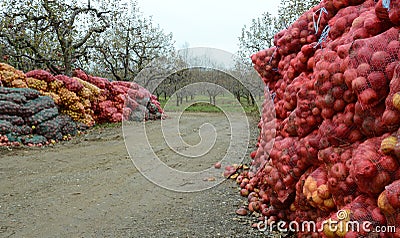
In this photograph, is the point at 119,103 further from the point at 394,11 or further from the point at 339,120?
the point at 394,11

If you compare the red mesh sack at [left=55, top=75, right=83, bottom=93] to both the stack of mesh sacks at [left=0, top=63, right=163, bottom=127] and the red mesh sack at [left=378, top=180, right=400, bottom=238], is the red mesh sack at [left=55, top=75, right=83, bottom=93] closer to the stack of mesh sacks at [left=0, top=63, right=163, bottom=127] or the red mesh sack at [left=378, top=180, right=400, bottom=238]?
the stack of mesh sacks at [left=0, top=63, right=163, bottom=127]

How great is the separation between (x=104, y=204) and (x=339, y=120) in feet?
6.79

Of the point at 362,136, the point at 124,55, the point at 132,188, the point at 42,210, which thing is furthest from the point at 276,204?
the point at 124,55

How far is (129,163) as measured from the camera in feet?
14.5

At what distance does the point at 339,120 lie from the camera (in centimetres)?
169

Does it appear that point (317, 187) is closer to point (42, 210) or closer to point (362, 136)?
point (362, 136)

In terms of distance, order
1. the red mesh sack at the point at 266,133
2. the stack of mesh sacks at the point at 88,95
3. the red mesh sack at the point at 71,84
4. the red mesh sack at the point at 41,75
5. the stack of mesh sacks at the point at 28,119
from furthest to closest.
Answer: the red mesh sack at the point at 71,84 → the red mesh sack at the point at 41,75 → the stack of mesh sacks at the point at 88,95 → the stack of mesh sacks at the point at 28,119 → the red mesh sack at the point at 266,133

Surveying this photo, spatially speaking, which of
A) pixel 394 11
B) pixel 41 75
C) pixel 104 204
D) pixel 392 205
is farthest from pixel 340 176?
pixel 41 75

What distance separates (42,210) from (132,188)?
86 centimetres

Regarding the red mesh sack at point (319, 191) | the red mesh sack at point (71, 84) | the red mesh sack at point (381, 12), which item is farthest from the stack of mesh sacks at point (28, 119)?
the red mesh sack at point (381, 12)

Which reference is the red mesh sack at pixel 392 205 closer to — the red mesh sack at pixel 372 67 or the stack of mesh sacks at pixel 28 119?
the red mesh sack at pixel 372 67

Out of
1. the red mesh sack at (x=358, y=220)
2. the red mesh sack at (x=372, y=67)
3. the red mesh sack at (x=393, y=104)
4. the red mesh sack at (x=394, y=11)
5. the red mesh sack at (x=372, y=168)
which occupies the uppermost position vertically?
the red mesh sack at (x=394, y=11)

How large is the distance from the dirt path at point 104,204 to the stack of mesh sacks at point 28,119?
1.45m

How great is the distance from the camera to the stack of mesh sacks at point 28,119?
19.0 ft
